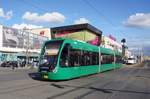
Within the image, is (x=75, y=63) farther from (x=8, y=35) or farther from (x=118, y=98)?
(x=8, y=35)

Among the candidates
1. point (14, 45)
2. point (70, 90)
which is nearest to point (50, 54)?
point (70, 90)

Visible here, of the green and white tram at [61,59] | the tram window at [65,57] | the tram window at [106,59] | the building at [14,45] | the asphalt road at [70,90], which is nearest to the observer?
the asphalt road at [70,90]

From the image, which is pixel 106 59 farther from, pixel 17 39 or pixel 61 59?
pixel 17 39

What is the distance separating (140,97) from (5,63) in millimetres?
45025

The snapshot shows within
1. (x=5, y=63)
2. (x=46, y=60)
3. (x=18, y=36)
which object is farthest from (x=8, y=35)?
(x=46, y=60)

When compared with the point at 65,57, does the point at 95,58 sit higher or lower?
higher

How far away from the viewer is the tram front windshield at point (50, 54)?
20.2 metres

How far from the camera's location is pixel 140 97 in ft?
44.7

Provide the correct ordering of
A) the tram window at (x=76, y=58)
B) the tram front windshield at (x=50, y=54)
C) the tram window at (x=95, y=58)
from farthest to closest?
A: the tram window at (x=95, y=58) → the tram window at (x=76, y=58) → the tram front windshield at (x=50, y=54)

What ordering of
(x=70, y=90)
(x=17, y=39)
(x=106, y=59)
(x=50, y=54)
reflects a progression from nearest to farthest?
(x=70, y=90)
(x=50, y=54)
(x=106, y=59)
(x=17, y=39)

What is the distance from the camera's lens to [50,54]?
811 inches

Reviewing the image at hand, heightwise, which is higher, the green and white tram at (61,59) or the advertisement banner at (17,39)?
the advertisement banner at (17,39)

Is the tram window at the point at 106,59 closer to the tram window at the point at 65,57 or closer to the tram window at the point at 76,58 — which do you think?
the tram window at the point at 76,58

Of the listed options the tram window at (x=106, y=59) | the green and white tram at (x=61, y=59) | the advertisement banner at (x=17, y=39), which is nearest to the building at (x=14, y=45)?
the advertisement banner at (x=17, y=39)
